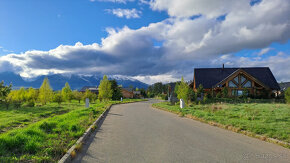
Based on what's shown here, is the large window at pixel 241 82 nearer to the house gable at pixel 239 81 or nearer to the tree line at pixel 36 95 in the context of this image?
the house gable at pixel 239 81

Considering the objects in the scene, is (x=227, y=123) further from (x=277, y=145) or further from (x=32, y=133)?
(x=32, y=133)

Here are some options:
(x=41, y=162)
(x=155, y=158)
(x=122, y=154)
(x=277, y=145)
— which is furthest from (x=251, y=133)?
(x=41, y=162)

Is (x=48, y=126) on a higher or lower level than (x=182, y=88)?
lower

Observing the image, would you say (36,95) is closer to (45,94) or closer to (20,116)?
(45,94)

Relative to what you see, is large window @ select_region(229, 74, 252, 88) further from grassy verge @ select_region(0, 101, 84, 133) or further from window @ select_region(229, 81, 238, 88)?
grassy verge @ select_region(0, 101, 84, 133)

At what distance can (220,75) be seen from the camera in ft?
133

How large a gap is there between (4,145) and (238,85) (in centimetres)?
3707

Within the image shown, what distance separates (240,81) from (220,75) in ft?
18.2

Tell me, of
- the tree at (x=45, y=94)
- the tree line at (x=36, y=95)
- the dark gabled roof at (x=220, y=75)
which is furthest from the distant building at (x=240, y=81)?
the tree at (x=45, y=94)

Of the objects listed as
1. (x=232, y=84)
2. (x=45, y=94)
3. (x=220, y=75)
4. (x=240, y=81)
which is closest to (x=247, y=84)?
(x=240, y=81)

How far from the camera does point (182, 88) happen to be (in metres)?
25.9

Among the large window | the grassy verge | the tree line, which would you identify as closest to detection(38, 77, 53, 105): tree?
the tree line

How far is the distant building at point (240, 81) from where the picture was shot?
113 feet

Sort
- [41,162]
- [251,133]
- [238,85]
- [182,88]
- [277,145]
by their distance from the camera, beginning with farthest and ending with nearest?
[238,85]
[182,88]
[251,133]
[277,145]
[41,162]
